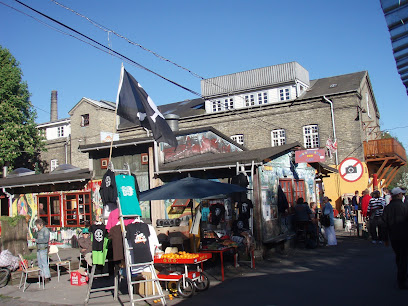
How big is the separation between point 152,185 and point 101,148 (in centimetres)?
332

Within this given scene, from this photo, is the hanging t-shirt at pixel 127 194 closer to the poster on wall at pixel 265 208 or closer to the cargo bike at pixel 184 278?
the cargo bike at pixel 184 278

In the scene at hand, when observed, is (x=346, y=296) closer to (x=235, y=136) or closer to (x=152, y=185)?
(x=152, y=185)

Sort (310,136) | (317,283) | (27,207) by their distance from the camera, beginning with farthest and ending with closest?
(310,136) < (27,207) < (317,283)

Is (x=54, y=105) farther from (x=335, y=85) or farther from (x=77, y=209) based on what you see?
(x=77, y=209)

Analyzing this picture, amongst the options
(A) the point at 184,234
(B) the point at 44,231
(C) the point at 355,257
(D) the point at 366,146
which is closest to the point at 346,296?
(C) the point at 355,257

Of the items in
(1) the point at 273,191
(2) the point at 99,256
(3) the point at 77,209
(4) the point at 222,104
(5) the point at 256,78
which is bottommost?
(2) the point at 99,256

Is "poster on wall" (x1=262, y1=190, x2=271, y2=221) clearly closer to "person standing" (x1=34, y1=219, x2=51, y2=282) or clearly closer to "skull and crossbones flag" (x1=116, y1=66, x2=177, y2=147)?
"skull and crossbones flag" (x1=116, y1=66, x2=177, y2=147)

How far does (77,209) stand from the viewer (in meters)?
19.7

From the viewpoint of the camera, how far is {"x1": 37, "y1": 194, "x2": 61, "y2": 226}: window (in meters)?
20.3

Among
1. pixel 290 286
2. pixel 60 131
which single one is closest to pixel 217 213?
pixel 290 286

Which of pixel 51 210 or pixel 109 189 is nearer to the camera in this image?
pixel 109 189

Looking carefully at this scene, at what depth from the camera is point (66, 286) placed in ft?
36.8

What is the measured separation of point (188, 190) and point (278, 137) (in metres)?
22.8

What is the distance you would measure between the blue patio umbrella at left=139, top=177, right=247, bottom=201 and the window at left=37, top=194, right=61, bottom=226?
9.71m
